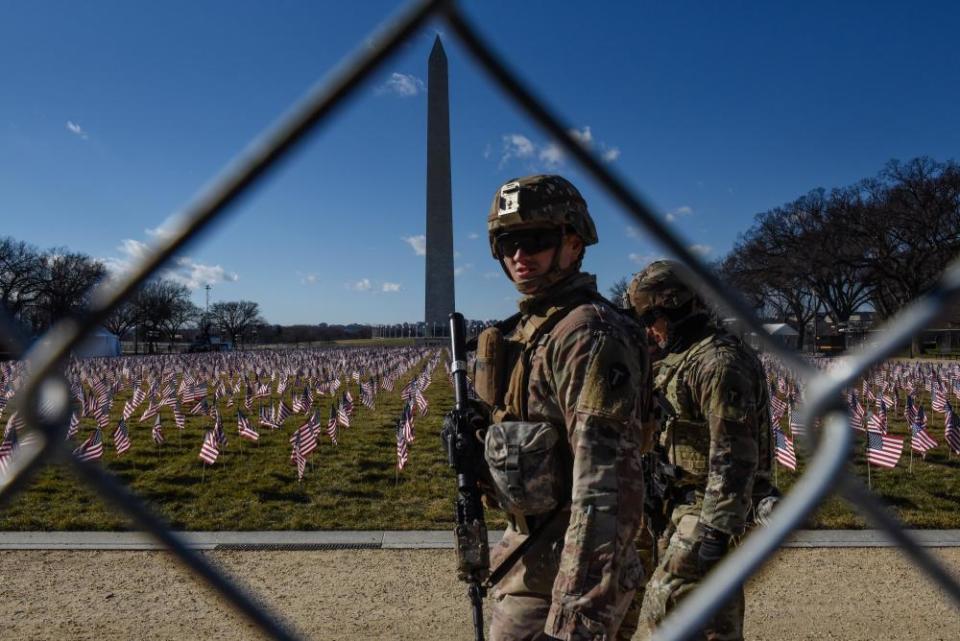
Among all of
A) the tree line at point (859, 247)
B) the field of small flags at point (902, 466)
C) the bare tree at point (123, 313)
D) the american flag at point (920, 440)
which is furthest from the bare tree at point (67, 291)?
the tree line at point (859, 247)

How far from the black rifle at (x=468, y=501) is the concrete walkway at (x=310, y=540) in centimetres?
353

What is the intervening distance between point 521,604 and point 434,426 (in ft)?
36.8

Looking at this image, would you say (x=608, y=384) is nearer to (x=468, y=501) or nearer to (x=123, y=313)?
(x=468, y=501)

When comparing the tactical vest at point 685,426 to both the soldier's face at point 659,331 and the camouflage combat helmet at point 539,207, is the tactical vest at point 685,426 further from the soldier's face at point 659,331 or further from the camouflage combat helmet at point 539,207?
the camouflage combat helmet at point 539,207

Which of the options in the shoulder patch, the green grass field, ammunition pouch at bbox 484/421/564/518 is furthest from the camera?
the green grass field

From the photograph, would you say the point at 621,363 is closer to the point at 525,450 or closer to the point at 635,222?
the point at 525,450

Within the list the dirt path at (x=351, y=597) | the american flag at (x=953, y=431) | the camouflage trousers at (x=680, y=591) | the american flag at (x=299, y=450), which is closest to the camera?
the camouflage trousers at (x=680, y=591)

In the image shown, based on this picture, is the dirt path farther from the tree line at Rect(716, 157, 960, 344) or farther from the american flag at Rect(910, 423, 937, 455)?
the tree line at Rect(716, 157, 960, 344)

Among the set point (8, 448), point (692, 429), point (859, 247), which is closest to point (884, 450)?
point (692, 429)

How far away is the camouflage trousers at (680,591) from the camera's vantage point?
2631mm

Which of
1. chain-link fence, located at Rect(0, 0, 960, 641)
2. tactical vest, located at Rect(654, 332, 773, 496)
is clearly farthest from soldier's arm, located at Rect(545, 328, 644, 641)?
tactical vest, located at Rect(654, 332, 773, 496)

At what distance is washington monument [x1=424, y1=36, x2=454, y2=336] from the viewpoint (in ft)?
144

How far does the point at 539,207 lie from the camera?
2.16m

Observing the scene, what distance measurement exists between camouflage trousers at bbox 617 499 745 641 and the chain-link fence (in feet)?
5.73
